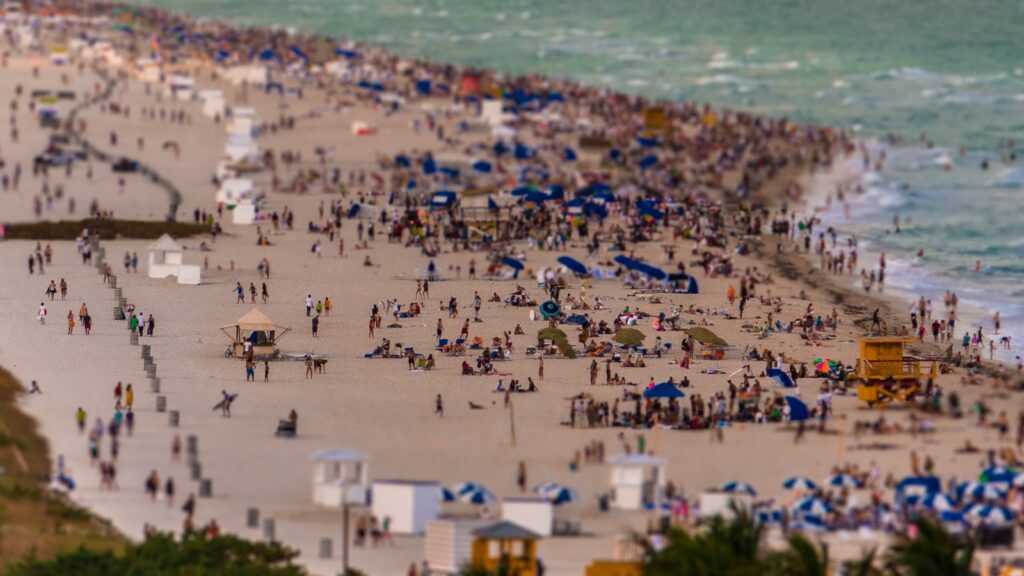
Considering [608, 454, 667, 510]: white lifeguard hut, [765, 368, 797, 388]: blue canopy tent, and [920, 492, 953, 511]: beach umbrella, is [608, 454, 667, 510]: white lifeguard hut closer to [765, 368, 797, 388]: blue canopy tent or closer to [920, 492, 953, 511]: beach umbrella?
[920, 492, 953, 511]: beach umbrella

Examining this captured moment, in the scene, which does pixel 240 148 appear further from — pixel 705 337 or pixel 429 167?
pixel 705 337

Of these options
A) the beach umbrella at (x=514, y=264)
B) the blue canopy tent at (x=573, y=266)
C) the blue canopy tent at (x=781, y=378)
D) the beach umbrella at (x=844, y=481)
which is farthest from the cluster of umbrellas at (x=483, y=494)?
the blue canopy tent at (x=573, y=266)

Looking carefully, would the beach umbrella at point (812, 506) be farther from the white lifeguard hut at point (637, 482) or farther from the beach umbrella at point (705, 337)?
the beach umbrella at point (705, 337)

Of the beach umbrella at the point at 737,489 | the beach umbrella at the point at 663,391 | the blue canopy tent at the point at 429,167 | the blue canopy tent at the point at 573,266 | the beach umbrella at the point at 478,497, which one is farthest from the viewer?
the blue canopy tent at the point at 429,167

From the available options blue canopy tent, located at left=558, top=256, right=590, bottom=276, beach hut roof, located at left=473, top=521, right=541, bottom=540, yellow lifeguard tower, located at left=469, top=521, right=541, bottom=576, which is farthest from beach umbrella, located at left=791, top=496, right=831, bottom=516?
blue canopy tent, located at left=558, top=256, right=590, bottom=276

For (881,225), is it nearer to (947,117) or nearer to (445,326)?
(445,326)

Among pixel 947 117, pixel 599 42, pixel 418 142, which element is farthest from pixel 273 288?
pixel 599 42

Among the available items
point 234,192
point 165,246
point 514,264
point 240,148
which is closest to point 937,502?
point 514,264

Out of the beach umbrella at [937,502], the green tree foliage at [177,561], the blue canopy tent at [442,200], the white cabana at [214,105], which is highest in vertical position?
the white cabana at [214,105]
